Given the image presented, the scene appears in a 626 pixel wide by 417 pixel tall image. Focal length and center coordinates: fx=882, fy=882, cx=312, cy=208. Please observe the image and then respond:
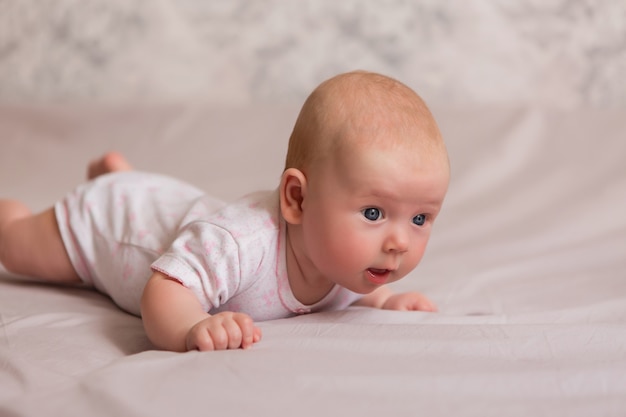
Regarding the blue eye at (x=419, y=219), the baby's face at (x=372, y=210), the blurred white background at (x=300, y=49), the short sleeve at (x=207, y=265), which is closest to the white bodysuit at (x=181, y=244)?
the short sleeve at (x=207, y=265)

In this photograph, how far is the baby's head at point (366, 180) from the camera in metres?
1.22

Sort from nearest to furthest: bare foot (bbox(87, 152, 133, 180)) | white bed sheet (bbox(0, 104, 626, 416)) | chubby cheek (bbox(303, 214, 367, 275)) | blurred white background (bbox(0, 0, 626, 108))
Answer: white bed sheet (bbox(0, 104, 626, 416)), chubby cheek (bbox(303, 214, 367, 275)), bare foot (bbox(87, 152, 133, 180)), blurred white background (bbox(0, 0, 626, 108))

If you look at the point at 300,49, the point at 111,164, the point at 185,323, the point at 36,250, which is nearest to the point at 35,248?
the point at 36,250

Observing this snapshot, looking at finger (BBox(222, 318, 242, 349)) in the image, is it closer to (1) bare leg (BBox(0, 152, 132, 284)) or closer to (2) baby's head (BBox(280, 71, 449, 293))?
(2) baby's head (BBox(280, 71, 449, 293))

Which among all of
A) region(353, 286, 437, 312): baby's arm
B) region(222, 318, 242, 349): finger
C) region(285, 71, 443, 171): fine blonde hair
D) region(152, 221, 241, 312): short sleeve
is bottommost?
region(222, 318, 242, 349): finger

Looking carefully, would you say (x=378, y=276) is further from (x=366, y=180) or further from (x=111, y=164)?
(x=111, y=164)

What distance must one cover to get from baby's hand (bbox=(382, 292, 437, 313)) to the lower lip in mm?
230

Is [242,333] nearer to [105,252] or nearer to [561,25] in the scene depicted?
[105,252]

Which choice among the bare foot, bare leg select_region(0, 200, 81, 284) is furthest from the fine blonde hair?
the bare foot

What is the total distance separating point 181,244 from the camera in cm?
133

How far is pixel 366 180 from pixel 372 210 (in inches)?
2.0

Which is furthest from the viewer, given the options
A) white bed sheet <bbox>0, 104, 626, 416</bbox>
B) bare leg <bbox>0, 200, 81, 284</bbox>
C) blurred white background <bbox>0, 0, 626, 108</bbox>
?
blurred white background <bbox>0, 0, 626, 108</bbox>

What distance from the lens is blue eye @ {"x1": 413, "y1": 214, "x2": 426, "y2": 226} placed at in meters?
1.27

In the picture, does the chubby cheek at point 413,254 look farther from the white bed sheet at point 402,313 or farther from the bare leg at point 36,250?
the bare leg at point 36,250
